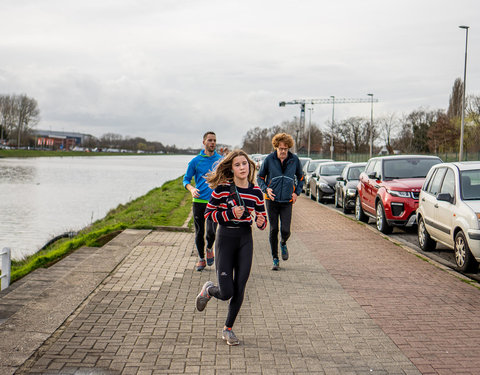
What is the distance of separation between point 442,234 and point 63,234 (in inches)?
434

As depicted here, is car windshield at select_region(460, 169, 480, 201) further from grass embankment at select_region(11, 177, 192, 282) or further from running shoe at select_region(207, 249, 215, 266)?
grass embankment at select_region(11, 177, 192, 282)

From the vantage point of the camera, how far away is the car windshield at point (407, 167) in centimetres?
1339

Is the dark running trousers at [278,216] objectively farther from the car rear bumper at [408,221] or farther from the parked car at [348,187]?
the parked car at [348,187]

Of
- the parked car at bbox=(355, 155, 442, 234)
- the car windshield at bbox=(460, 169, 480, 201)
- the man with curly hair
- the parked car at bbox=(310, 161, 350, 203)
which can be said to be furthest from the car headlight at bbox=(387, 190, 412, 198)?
the parked car at bbox=(310, 161, 350, 203)

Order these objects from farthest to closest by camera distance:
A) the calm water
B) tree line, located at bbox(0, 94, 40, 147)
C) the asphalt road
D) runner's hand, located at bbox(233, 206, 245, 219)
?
tree line, located at bbox(0, 94, 40, 147), the calm water, the asphalt road, runner's hand, located at bbox(233, 206, 245, 219)

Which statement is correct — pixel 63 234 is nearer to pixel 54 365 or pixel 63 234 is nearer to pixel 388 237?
pixel 388 237

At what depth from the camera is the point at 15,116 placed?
133 metres

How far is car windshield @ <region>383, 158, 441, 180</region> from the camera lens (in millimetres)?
13391

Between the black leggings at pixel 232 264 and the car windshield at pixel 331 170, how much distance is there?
18367 mm

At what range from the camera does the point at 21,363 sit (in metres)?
4.39

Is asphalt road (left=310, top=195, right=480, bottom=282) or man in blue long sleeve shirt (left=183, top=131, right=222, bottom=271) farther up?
man in blue long sleeve shirt (left=183, top=131, right=222, bottom=271)

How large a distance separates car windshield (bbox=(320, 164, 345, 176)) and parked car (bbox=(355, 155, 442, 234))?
7.78 m

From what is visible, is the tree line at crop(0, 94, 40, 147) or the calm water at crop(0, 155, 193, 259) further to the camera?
the tree line at crop(0, 94, 40, 147)

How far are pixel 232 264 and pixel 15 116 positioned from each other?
138450 millimetres
